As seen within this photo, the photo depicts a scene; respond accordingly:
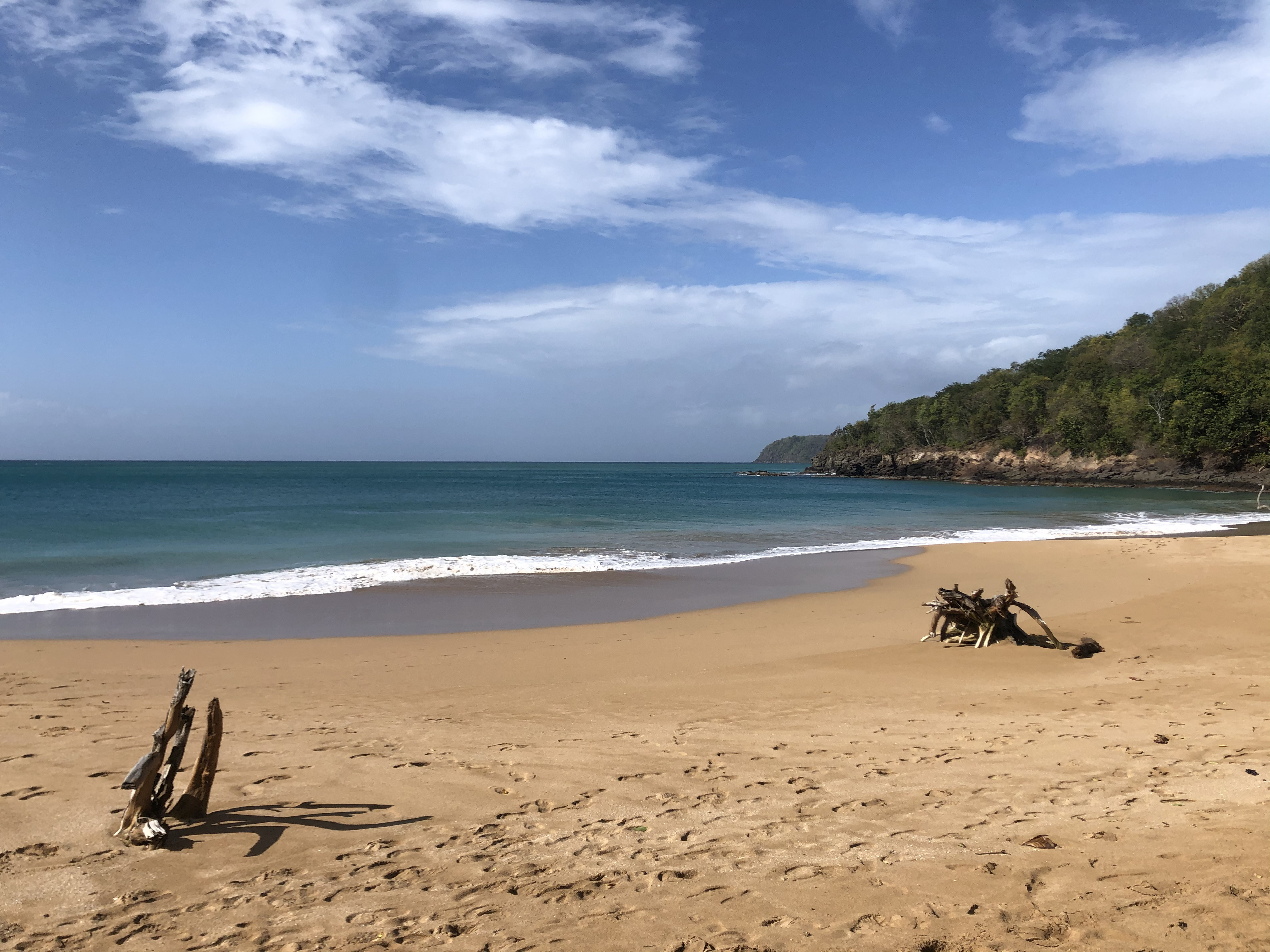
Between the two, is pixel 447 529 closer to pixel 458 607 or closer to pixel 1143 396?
pixel 458 607

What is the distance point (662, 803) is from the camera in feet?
16.2

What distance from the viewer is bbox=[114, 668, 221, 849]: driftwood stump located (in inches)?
168

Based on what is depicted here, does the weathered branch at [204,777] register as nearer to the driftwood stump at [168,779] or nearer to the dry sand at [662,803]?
the driftwood stump at [168,779]

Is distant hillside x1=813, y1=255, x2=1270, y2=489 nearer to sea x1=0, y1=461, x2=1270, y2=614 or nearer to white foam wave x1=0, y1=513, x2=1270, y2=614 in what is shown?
sea x1=0, y1=461, x2=1270, y2=614

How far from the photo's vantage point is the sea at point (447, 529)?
1780 cm

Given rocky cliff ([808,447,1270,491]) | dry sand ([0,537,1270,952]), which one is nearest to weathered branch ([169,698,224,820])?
dry sand ([0,537,1270,952])

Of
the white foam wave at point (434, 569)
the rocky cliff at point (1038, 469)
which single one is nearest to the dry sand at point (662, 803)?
the white foam wave at point (434, 569)

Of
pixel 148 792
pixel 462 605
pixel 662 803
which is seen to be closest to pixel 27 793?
pixel 148 792

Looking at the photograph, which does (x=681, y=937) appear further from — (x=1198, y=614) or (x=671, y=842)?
(x=1198, y=614)

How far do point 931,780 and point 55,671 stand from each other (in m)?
10.7

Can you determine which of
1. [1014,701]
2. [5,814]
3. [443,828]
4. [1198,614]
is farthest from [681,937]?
[1198,614]

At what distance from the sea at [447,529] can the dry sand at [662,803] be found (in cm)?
808

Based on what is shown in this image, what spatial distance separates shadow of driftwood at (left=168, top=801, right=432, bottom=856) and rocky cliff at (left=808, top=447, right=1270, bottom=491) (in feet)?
229

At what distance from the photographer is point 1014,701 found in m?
7.70
